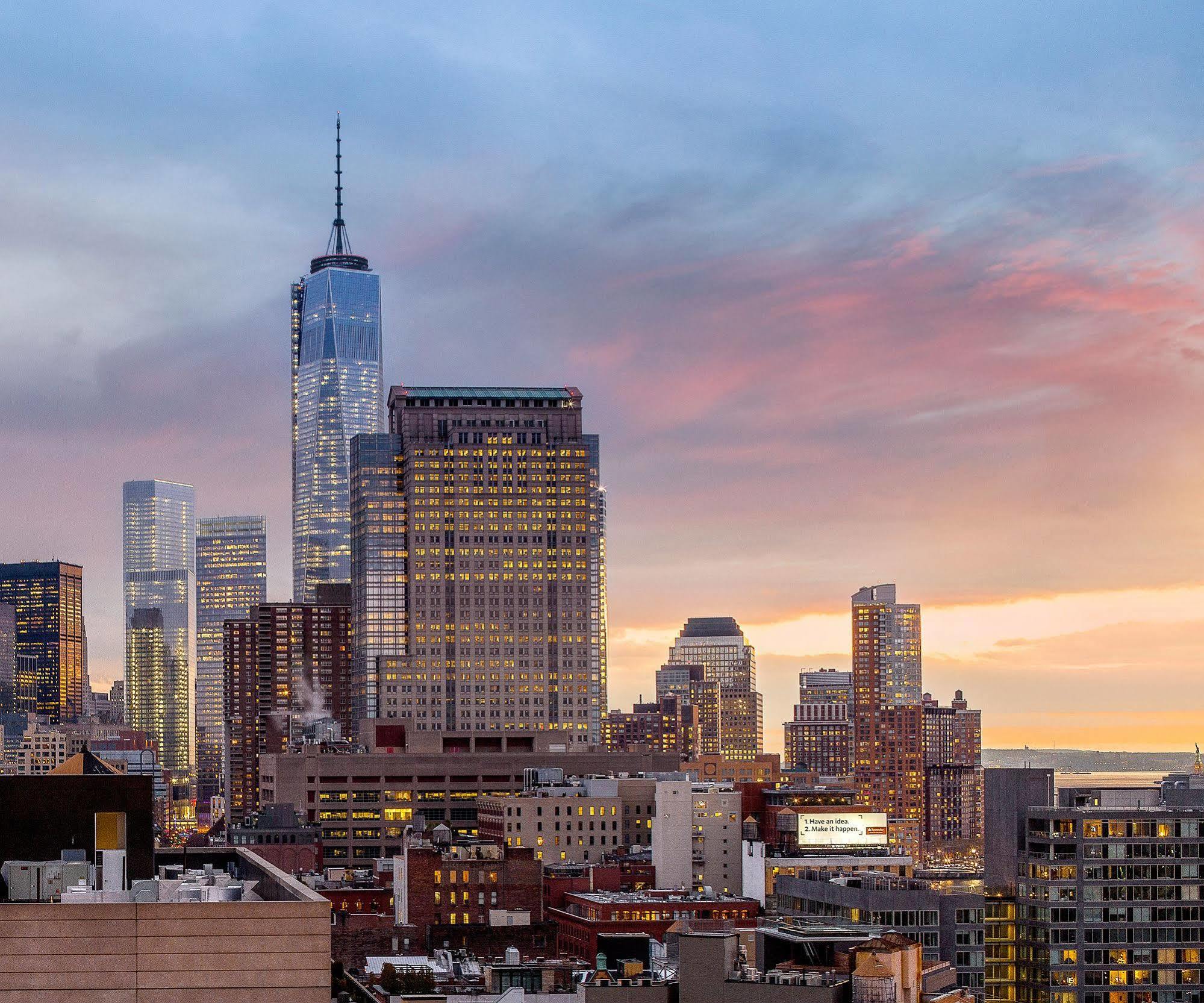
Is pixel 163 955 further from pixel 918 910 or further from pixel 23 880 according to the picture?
pixel 918 910

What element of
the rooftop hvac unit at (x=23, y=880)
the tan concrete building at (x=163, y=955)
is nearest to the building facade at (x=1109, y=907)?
the rooftop hvac unit at (x=23, y=880)

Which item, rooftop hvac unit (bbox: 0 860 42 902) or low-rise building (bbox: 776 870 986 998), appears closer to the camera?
rooftop hvac unit (bbox: 0 860 42 902)

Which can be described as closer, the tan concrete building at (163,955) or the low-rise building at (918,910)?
the tan concrete building at (163,955)

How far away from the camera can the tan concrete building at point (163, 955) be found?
2124 inches

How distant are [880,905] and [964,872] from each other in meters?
32.7

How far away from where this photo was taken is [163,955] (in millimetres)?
54062

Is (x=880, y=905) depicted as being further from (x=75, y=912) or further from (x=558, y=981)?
(x=75, y=912)

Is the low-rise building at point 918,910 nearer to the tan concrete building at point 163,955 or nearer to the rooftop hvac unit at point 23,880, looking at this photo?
the rooftop hvac unit at point 23,880

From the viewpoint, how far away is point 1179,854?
18062 centimetres

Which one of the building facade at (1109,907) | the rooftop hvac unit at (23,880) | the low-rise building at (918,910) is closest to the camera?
Result: the rooftop hvac unit at (23,880)

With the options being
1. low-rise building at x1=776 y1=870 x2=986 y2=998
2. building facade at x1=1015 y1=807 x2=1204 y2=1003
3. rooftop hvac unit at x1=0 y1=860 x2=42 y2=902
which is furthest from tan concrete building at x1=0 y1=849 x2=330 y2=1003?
building facade at x1=1015 y1=807 x2=1204 y2=1003

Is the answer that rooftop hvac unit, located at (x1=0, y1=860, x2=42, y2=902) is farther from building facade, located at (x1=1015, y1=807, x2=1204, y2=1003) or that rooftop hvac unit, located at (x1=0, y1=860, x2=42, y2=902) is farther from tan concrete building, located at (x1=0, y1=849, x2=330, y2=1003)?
building facade, located at (x1=1015, y1=807, x2=1204, y2=1003)

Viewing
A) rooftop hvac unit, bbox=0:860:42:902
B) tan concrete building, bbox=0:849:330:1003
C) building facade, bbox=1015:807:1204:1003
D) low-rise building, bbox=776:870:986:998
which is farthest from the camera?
building facade, bbox=1015:807:1204:1003

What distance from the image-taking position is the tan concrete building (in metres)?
53.9
